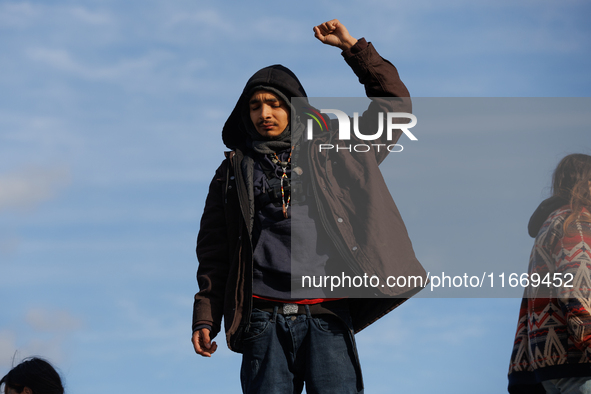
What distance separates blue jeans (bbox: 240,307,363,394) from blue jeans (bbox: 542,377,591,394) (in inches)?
53.5

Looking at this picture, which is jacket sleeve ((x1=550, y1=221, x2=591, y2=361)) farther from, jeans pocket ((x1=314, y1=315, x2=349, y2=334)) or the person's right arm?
the person's right arm

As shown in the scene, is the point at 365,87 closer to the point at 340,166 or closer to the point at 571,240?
the point at 340,166

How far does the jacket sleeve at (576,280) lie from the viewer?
4.56 m

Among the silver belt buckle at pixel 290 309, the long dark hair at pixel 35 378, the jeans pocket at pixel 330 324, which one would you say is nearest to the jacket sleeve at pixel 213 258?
the silver belt buckle at pixel 290 309

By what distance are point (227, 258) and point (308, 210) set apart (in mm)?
714

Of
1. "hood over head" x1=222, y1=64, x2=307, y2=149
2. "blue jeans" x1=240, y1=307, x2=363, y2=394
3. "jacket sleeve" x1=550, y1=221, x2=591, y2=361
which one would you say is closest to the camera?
"blue jeans" x1=240, y1=307, x2=363, y2=394

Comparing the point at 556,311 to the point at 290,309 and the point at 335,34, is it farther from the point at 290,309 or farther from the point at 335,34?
the point at 335,34

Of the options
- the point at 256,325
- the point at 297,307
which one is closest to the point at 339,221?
the point at 297,307

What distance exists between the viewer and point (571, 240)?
15.9 feet

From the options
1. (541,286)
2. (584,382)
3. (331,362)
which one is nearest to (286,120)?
(331,362)

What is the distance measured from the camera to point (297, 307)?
4.39 metres

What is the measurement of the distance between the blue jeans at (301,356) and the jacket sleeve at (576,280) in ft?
4.64

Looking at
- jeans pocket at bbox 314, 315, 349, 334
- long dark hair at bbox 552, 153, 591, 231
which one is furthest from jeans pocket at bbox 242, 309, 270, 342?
long dark hair at bbox 552, 153, 591, 231

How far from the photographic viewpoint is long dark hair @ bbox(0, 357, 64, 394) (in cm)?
610
